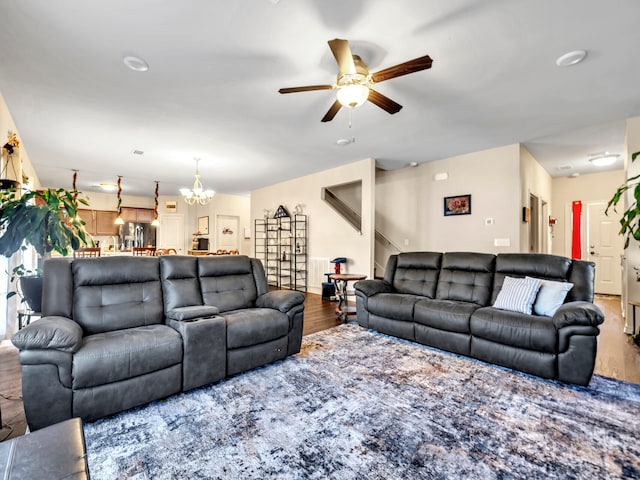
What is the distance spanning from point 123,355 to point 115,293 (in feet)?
2.44

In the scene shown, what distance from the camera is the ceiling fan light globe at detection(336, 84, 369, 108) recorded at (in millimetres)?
2435

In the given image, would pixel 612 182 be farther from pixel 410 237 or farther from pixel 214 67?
pixel 214 67

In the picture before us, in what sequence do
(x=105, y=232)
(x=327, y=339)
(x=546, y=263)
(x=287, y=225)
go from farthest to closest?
(x=105, y=232)
(x=287, y=225)
(x=327, y=339)
(x=546, y=263)

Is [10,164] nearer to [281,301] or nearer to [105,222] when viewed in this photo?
[281,301]

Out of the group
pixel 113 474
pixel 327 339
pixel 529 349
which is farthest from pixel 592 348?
pixel 113 474

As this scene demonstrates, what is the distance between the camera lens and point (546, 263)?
318 centimetres

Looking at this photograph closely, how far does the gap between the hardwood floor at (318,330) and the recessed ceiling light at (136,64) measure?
9.18 feet

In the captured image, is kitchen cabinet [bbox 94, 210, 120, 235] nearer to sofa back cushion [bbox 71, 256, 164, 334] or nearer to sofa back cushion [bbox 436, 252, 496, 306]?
sofa back cushion [bbox 71, 256, 164, 334]

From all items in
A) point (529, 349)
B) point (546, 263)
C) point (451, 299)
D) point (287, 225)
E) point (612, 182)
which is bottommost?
point (529, 349)

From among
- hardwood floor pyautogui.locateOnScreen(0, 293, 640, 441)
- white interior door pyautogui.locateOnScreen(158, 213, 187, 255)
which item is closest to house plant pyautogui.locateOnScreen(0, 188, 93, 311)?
hardwood floor pyautogui.locateOnScreen(0, 293, 640, 441)

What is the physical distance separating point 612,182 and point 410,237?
4727 millimetres

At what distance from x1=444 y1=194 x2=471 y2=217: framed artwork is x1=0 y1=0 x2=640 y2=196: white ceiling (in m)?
0.86

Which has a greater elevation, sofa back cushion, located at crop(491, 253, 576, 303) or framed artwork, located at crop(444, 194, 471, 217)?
framed artwork, located at crop(444, 194, 471, 217)

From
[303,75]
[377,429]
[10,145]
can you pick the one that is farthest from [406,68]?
[10,145]
